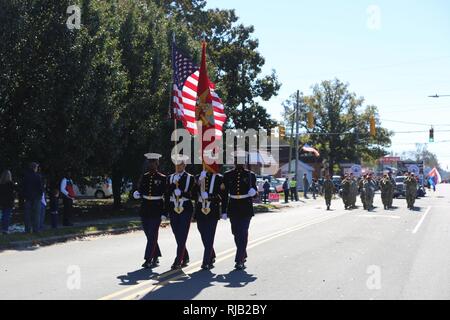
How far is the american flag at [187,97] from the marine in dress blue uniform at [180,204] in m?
4.97

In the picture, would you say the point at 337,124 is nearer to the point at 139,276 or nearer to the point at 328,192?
the point at 328,192

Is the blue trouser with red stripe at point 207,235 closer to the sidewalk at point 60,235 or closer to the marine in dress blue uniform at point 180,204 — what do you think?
the marine in dress blue uniform at point 180,204

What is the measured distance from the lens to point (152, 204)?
9.91 m

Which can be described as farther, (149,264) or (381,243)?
(381,243)

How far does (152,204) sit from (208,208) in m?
0.98

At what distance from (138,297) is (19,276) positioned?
2.65 meters

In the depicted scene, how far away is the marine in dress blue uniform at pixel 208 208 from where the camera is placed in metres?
9.81

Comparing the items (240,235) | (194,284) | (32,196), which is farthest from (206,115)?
(32,196)

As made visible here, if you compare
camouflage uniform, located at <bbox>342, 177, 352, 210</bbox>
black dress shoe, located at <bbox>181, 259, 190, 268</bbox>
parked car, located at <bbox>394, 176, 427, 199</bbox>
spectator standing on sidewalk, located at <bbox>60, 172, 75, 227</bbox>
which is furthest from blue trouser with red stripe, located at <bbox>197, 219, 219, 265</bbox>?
parked car, located at <bbox>394, 176, 427, 199</bbox>

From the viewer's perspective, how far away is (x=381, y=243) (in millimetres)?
13820

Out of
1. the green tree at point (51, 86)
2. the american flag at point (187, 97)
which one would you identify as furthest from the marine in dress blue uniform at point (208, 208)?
the green tree at point (51, 86)

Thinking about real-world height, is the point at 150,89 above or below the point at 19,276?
above

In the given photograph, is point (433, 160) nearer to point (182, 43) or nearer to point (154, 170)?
point (182, 43)

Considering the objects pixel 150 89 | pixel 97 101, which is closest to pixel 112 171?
pixel 150 89
